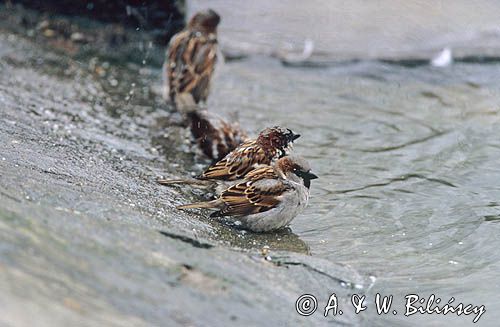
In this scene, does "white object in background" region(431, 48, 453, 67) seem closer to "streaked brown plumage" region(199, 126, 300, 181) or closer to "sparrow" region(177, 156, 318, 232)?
"streaked brown plumage" region(199, 126, 300, 181)

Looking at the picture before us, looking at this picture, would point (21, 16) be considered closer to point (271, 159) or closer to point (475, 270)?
point (271, 159)

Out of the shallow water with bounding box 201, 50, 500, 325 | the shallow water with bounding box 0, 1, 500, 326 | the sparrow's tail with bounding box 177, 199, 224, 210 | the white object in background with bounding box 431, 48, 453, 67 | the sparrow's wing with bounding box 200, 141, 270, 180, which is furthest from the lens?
the white object in background with bounding box 431, 48, 453, 67

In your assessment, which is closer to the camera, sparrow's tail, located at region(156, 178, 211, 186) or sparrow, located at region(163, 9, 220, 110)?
sparrow's tail, located at region(156, 178, 211, 186)

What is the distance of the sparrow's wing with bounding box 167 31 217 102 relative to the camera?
297 inches

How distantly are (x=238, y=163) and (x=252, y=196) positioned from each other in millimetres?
556

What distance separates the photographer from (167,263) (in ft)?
11.9

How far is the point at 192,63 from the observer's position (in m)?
7.71

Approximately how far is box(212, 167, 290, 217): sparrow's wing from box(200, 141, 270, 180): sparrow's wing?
336mm

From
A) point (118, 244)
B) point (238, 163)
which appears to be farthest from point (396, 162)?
point (118, 244)

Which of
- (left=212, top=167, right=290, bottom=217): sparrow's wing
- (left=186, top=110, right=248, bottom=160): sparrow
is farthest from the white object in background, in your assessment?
(left=212, top=167, right=290, bottom=217): sparrow's wing

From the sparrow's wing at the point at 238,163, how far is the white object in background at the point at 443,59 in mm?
3889

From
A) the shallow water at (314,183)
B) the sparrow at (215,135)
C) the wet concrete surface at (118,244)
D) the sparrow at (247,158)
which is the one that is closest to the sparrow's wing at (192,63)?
the shallow water at (314,183)

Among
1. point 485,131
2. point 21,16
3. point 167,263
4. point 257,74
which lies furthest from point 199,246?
point 21,16

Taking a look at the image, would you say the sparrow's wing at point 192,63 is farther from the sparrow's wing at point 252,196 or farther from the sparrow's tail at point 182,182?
the sparrow's wing at point 252,196
